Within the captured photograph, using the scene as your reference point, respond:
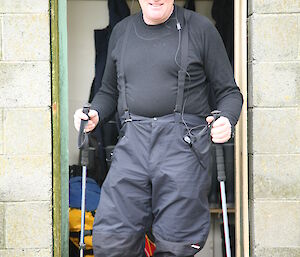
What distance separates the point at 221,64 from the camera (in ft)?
8.60

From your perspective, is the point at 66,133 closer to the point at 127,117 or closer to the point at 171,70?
the point at 127,117

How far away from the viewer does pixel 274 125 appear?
3.14 metres

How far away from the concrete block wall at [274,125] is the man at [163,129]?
1.81 ft

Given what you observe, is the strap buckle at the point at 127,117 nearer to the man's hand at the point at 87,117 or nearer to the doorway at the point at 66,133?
the man's hand at the point at 87,117

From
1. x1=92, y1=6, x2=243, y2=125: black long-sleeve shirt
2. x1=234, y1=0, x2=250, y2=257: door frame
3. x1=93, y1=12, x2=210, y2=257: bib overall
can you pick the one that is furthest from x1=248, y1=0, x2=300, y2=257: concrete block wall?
x1=93, y1=12, x2=210, y2=257: bib overall

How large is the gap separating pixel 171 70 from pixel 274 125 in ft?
2.84

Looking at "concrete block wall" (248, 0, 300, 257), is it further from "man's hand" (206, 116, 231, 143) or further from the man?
"man's hand" (206, 116, 231, 143)

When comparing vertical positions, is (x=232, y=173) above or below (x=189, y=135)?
below

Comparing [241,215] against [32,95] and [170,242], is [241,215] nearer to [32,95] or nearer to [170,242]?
[170,242]

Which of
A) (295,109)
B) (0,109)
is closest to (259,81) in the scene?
(295,109)

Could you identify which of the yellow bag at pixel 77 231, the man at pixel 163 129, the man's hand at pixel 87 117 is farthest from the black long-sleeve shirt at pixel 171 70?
the yellow bag at pixel 77 231

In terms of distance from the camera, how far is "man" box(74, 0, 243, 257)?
2.46 m

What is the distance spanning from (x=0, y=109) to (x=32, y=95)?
189 millimetres

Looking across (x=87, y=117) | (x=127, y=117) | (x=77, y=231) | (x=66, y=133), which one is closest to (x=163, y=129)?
(x=127, y=117)
